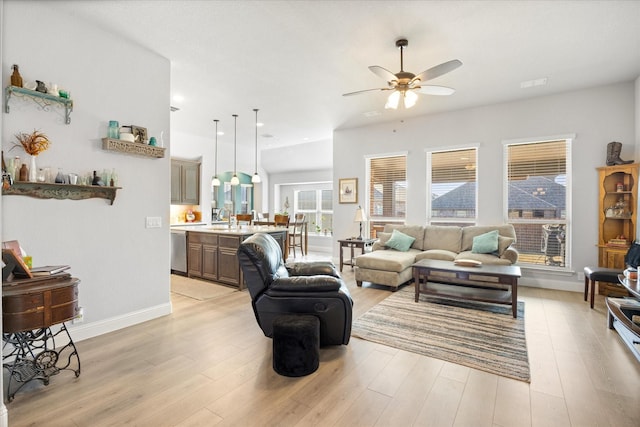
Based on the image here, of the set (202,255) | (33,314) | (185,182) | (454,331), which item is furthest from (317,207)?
(33,314)

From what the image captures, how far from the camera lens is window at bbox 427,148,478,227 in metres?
5.80

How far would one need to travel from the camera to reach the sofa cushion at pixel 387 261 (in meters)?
4.79

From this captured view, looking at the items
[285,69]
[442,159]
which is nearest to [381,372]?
[285,69]

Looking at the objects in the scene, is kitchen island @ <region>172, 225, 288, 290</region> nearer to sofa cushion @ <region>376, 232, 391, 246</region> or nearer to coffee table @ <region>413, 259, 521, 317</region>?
sofa cushion @ <region>376, 232, 391, 246</region>

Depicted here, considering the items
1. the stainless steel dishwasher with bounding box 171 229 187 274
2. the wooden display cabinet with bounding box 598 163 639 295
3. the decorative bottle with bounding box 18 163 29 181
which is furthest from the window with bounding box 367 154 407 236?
the decorative bottle with bounding box 18 163 29 181

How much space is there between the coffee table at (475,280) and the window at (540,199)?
1.12 metres

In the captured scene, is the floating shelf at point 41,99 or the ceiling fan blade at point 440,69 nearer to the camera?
the floating shelf at point 41,99

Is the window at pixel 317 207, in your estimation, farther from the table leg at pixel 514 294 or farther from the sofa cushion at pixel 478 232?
the table leg at pixel 514 294

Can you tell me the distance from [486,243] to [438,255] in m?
0.75

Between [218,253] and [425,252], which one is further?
[425,252]

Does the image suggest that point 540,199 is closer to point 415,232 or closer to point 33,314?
point 415,232

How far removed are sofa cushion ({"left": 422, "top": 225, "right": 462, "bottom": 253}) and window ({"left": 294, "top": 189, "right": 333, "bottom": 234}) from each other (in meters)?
4.30

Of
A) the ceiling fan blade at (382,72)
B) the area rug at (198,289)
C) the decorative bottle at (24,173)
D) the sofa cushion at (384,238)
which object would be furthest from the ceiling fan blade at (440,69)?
the area rug at (198,289)

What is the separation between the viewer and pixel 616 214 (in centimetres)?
449
